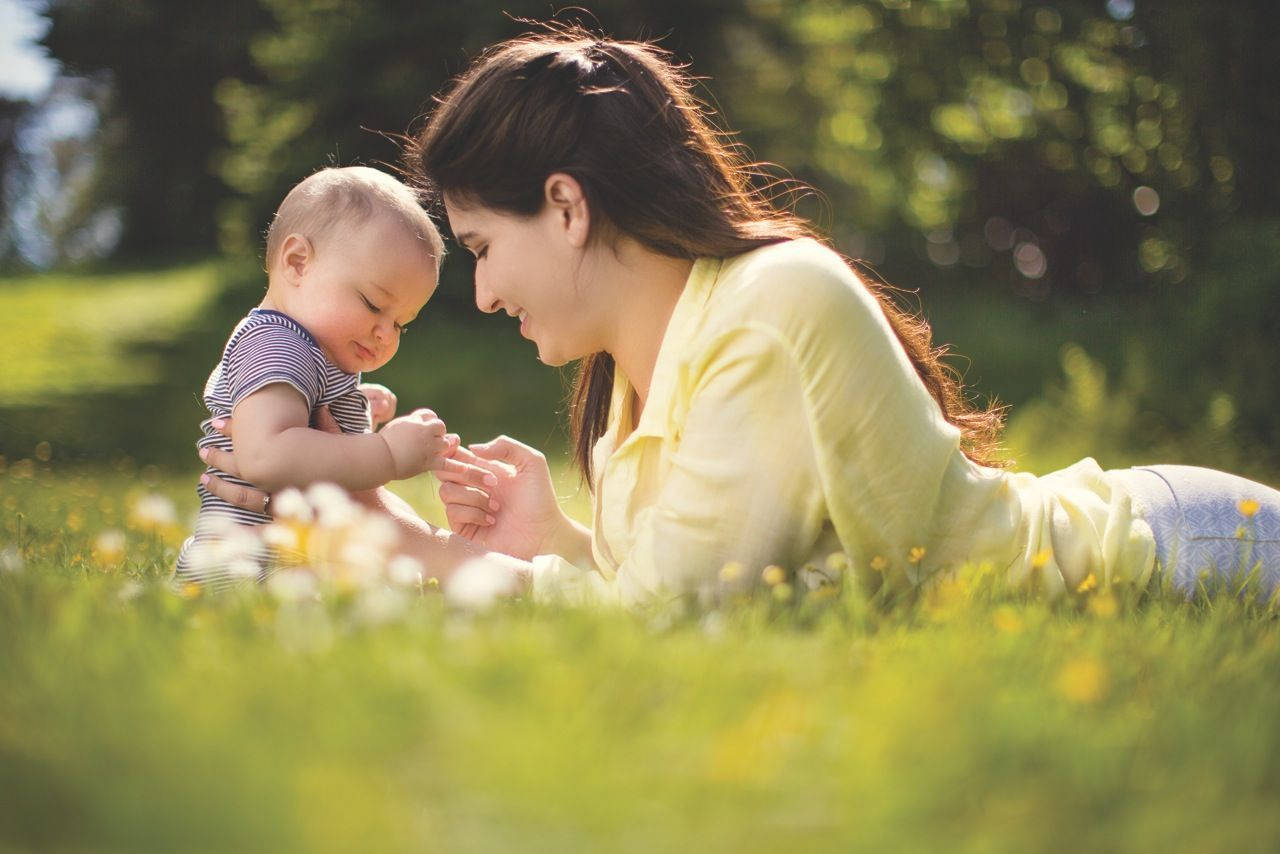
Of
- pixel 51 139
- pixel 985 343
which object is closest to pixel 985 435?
pixel 985 343

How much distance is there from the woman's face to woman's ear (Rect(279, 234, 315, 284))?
1.31 feet

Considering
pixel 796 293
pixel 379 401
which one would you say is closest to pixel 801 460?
pixel 796 293

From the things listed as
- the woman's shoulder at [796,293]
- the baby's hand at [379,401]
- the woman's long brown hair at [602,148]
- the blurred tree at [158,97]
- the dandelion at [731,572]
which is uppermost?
the woman's long brown hair at [602,148]

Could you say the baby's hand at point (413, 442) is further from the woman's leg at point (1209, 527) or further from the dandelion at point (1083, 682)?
the woman's leg at point (1209, 527)

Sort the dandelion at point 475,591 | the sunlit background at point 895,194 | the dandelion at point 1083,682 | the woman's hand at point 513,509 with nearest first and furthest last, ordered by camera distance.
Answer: the dandelion at point 1083,682
the dandelion at point 475,591
the woman's hand at point 513,509
the sunlit background at point 895,194

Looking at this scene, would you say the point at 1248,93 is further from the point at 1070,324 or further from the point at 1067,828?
the point at 1067,828

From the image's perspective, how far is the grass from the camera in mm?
1545

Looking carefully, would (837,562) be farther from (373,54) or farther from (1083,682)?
(373,54)

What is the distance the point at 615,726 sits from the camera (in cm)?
180

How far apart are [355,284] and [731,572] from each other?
52.4 inches

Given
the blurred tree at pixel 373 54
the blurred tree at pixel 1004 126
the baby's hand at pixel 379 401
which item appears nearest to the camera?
the baby's hand at pixel 379 401

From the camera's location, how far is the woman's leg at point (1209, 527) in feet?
10.1

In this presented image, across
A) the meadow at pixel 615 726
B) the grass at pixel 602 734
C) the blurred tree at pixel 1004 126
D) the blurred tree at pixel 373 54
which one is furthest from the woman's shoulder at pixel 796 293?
the blurred tree at pixel 373 54

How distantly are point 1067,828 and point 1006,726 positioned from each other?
0.21 metres
